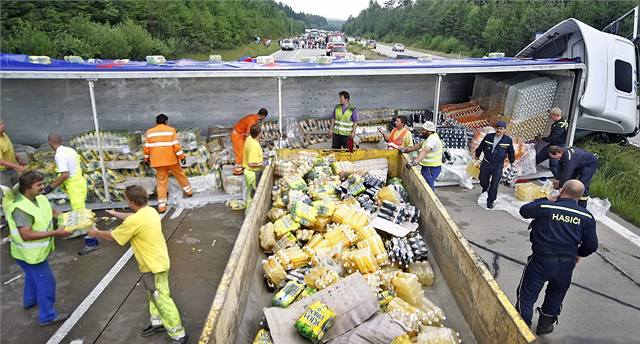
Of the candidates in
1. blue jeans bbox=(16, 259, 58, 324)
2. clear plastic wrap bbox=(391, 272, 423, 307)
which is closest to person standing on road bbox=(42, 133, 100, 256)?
blue jeans bbox=(16, 259, 58, 324)

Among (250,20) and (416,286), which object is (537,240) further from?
(250,20)

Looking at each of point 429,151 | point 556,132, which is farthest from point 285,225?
point 556,132

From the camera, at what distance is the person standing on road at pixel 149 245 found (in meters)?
3.84

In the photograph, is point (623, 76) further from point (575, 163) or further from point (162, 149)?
point (162, 149)

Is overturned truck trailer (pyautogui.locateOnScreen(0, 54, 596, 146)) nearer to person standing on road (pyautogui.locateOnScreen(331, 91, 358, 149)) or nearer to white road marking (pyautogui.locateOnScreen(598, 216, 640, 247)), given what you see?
person standing on road (pyautogui.locateOnScreen(331, 91, 358, 149))

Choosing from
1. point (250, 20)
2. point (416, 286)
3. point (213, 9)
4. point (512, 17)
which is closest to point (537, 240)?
point (416, 286)

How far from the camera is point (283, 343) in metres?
3.46

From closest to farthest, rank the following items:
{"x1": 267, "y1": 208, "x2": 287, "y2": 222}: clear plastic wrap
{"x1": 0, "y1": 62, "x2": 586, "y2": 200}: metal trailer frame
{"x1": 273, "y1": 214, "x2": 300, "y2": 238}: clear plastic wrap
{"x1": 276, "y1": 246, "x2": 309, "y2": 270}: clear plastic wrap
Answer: {"x1": 276, "y1": 246, "x2": 309, "y2": 270}: clear plastic wrap, {"x1": 273, "y1": 214, "x2": 300, "y2": 238}: clear plastic wrap, {"x1": 267, "y1": 208, "x2": 287, "y2": 222}: clear plastic wrap, {"x1": 0, "y1": 62, "x2": 586, "y2": 200}: metal trailer frame

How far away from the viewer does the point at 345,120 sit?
8.10 m

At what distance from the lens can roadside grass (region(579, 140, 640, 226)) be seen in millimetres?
7830

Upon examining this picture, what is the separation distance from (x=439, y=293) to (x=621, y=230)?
510 centimetres

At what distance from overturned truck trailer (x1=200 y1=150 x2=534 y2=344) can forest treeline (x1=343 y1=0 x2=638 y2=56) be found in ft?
112

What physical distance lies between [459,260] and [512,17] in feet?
139

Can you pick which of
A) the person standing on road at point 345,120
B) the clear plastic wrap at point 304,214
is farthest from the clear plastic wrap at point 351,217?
the person standing on road at point 345,120
